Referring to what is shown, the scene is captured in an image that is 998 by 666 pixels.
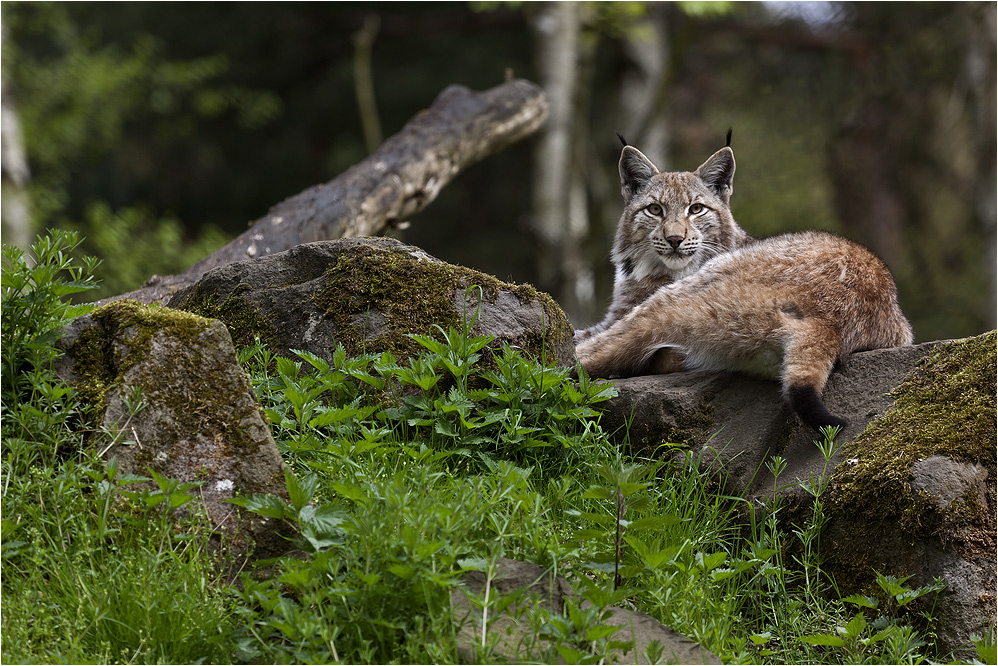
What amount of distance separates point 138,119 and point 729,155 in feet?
43.2

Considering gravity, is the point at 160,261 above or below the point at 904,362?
below

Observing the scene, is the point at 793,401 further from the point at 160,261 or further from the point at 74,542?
the point at 160,261

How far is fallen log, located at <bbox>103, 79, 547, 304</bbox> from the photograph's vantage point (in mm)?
5945

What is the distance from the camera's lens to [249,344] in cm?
393

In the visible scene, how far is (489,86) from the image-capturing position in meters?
13.9

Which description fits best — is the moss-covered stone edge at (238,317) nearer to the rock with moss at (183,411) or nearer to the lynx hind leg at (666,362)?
the rock with moss at (183,411)

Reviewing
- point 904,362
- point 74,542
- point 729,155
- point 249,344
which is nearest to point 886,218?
point 729,155

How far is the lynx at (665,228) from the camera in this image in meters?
4.91

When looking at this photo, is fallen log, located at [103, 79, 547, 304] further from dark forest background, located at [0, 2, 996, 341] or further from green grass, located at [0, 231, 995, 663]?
dark forest background, located at [0, 2, 996, 341]

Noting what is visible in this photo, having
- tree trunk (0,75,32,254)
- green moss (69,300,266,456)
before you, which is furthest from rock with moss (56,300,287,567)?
tree trunk (0,75,32,254)

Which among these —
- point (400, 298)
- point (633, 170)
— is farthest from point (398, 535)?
point (633, 170)

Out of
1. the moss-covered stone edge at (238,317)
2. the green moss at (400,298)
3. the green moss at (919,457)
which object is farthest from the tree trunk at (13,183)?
the green moss at (919,457)

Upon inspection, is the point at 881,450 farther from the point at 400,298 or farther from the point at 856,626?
the point at 400,298

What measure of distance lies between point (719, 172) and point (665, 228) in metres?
0.59
